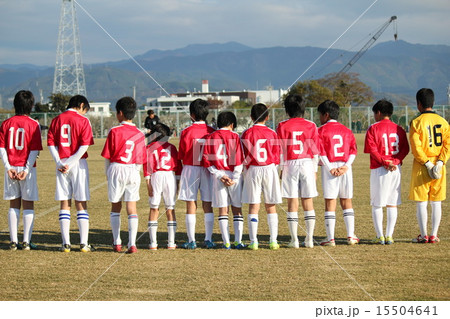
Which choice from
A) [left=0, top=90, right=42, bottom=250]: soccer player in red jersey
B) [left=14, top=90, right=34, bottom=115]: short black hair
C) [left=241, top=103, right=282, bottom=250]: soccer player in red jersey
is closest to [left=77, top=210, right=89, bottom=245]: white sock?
[left=0, top=90, right=42, bottom=250]: soccer player in red jersey

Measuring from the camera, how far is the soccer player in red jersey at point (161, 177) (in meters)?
8.44

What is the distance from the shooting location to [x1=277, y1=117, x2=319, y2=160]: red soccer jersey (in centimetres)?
835

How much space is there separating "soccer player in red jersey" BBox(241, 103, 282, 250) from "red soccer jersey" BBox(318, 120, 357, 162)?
0.76 meters

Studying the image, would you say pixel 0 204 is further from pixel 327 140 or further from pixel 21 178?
pixel 327 140

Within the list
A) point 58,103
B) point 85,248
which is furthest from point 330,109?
point 58,103

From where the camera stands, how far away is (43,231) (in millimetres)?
10008

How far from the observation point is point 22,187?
859 cm

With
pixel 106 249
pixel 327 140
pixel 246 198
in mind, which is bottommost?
pixel 106 249

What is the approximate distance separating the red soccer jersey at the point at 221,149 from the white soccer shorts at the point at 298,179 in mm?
732

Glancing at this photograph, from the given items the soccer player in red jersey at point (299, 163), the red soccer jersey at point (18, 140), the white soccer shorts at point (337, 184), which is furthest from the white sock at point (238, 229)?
the red soccer jersey at point (18, 140)

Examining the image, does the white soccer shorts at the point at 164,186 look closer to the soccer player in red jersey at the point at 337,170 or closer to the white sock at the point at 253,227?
the white sock at the point at 253,227

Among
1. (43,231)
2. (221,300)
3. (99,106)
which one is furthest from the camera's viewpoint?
(99,106)

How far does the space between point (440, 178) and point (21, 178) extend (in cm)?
621

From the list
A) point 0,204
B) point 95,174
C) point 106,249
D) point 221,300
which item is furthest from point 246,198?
point 95,174
